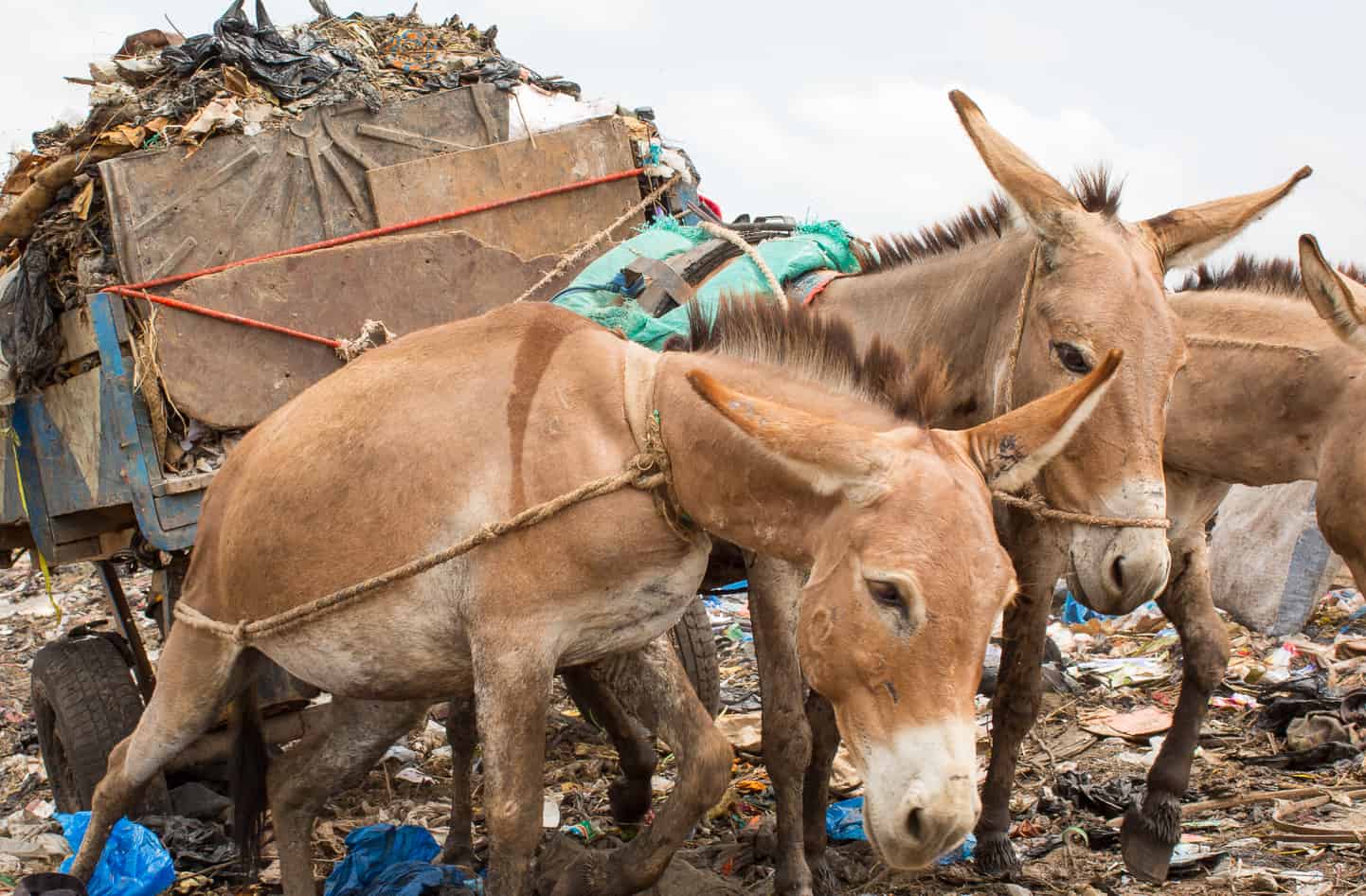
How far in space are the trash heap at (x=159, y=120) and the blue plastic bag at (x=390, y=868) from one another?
1.55 m

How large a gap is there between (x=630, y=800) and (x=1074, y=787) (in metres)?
1.84

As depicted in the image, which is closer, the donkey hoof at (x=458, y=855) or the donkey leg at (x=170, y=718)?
the donkey leg at (x=170, y=718)

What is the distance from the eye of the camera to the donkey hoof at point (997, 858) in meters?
4.27

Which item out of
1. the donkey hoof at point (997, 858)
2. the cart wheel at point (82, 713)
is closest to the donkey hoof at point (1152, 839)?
the donkey hoof at point (997, 858)

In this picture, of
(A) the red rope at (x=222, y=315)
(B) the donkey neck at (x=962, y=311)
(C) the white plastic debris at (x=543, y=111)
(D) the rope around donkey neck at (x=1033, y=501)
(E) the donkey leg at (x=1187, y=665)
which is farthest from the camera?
(C) the white plastic debris at (x=543, y=111)

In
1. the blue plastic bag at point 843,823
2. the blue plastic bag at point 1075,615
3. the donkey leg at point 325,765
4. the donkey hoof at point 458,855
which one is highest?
the donkey leg at point 325,765

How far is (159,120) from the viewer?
499cm

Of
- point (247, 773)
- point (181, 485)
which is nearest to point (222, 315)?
point (181, 485)

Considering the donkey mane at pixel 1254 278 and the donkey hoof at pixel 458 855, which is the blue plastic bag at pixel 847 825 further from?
the donkey mane at pixel 1254 278

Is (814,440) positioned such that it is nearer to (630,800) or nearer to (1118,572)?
(1118,572)

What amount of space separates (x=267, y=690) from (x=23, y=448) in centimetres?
165

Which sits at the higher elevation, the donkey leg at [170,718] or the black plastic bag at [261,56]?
the black plastic bag at [261,56]

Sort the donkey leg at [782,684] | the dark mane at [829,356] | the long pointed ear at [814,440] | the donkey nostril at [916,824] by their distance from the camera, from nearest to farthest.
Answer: the donkey nostril at [916,824] → the long pointed ear at [814,440] → the dark mane at [829,356] → the donkey leg at [782,684]

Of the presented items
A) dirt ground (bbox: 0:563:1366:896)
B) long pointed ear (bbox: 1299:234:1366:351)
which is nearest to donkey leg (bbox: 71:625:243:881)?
dirt ground (bbox: 0:563:1366:896)
